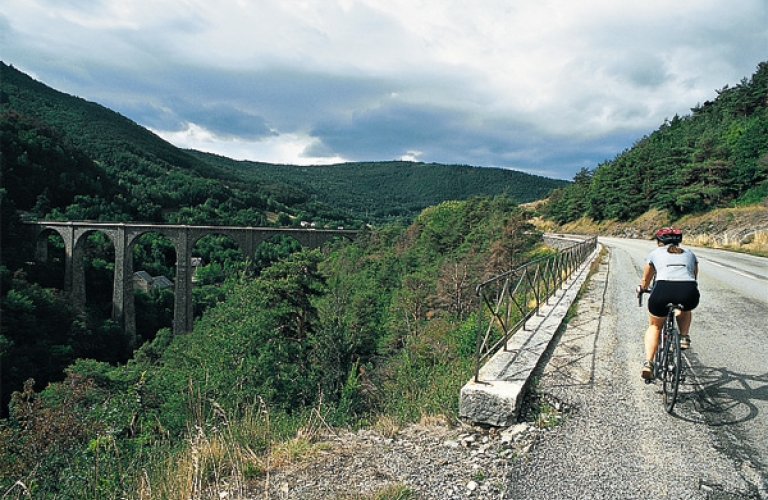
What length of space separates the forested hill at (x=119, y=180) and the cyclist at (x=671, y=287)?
20921 millimetres

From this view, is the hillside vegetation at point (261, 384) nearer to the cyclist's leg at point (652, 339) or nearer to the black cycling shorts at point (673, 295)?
the cyclist's leg at point (652, 339)

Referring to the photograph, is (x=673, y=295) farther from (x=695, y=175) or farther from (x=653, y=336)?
(x=695, y=175)

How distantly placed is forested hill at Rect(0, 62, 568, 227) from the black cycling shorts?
2108cm

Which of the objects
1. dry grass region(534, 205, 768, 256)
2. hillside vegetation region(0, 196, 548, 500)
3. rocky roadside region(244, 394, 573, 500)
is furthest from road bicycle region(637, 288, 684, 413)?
dry grass region(534, 205, 768, 256)

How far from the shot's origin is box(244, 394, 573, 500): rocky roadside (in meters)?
2.41

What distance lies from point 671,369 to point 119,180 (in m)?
84.0

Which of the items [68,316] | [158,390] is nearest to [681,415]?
[158,390]

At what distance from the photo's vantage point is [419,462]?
273 centimetres

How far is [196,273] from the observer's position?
178 feet

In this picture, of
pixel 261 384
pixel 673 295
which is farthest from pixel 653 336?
pixel 261 384

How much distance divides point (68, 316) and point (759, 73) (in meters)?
80.4

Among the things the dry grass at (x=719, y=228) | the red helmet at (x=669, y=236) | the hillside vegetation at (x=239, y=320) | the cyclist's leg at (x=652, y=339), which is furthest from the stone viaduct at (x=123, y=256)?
the red helmet at (x=669, y=236)

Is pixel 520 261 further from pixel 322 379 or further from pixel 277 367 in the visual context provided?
pixel 277 367

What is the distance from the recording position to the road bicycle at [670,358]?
3.17 meters
